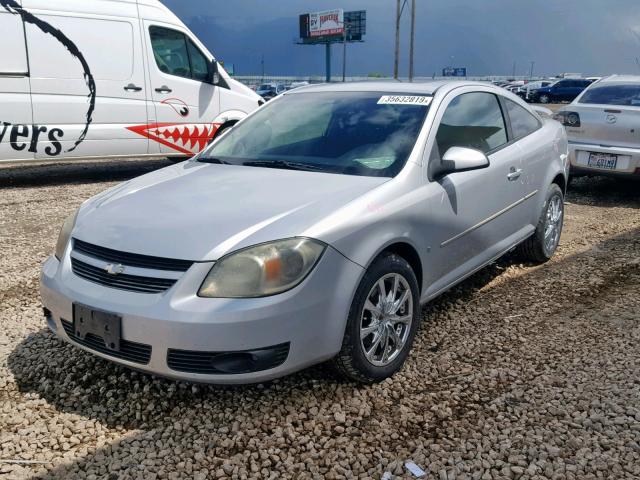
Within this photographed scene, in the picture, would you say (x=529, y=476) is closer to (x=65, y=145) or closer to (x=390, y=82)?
(x=390, y=82)

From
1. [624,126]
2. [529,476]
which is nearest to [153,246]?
[529,476]

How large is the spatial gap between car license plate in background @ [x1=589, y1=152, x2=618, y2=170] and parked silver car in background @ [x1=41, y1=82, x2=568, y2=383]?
3457 mm

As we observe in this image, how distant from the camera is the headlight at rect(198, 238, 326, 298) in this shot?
2545 millimetres

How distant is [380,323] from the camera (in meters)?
3.02

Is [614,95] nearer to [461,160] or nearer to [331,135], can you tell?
[461,160]

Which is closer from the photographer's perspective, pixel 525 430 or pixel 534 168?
pixel 525 430

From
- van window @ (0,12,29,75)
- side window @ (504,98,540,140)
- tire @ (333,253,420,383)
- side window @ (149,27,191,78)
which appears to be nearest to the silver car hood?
tire @ (333,253,420,383)

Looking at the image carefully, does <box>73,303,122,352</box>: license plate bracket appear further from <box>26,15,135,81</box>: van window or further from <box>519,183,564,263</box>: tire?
<box>26,15,135,81</box>: van window

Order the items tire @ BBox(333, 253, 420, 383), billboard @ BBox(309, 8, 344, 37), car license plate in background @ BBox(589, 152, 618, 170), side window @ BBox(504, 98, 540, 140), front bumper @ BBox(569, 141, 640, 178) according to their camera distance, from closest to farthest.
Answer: tire @ BBox(333, 253, 420, 383)
side window @ BBox(504, 98, 540, 140)
front bumper @ BBox(569, 141, 640, 178)
car license plate in background @ BBox(589, 152, 618, 170)
billboard @ BBox(309, 8, 344, 37)

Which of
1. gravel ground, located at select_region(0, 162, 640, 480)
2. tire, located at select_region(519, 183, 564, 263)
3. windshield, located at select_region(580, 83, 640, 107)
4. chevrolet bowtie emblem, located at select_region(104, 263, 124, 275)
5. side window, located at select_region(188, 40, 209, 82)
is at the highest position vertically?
side window, located at select_region(188, 40, 209, 82)

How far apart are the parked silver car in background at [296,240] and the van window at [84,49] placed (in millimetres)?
4757

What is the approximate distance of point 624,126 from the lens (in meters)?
7.03

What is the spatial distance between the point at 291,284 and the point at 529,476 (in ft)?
Answer: 4.01

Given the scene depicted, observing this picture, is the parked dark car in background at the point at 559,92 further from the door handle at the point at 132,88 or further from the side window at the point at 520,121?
the side window at the point at 520,121
